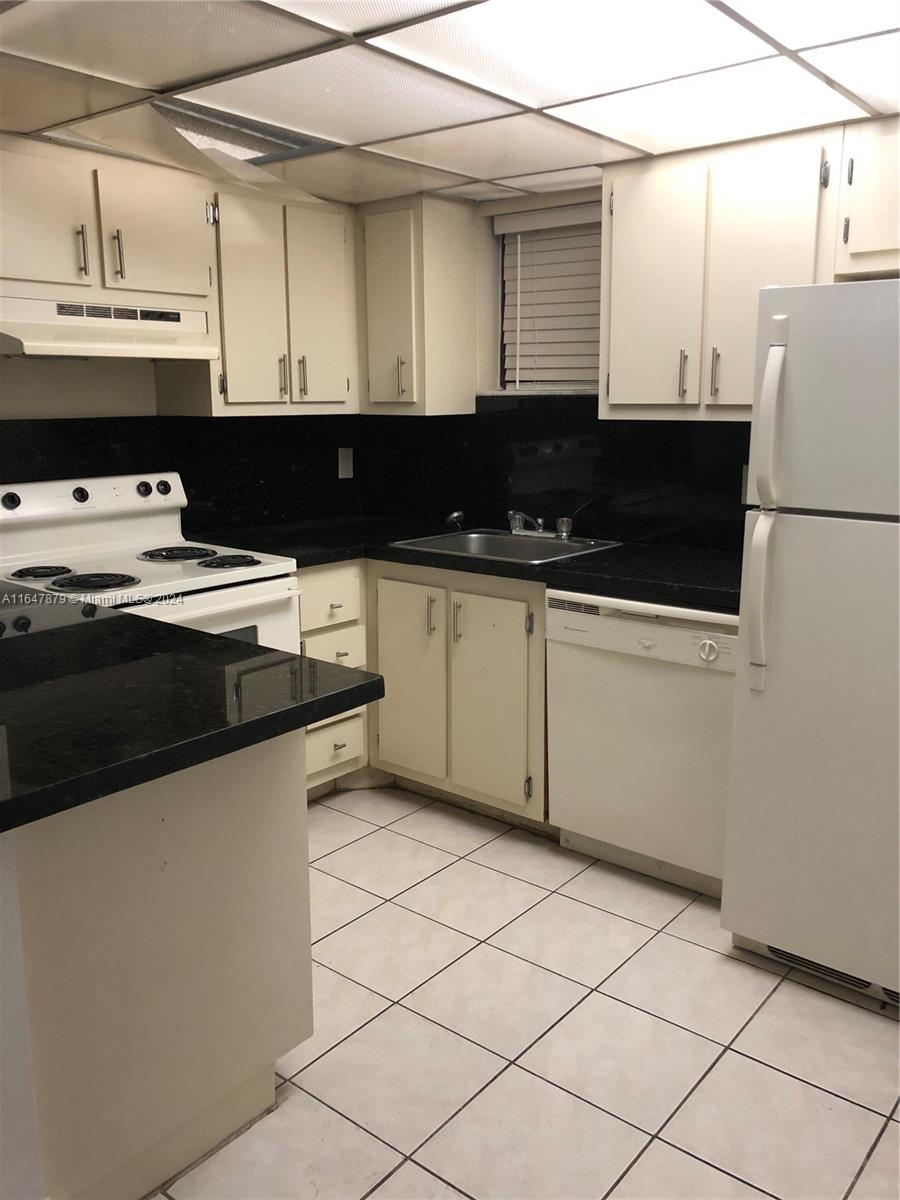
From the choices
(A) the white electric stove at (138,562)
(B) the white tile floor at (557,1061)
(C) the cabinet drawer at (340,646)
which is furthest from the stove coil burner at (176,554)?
(B) the white tile floor at (557,1061)

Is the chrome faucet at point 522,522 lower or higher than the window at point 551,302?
lower

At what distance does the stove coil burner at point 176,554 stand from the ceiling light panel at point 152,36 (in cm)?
143

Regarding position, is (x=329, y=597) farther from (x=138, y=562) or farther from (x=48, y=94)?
(x=48, y=94)

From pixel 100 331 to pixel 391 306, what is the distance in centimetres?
113

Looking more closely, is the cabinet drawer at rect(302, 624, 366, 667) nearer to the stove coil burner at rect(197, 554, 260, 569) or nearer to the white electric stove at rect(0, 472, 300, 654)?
the white electric stove at rect(0, 472, 300, 654)

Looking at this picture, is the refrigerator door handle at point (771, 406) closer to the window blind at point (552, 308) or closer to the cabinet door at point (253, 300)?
the window blind at point (552, 308)

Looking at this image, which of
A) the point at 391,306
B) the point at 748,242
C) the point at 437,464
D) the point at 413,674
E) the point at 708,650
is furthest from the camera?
the point at 437,464

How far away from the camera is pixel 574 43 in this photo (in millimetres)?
2051

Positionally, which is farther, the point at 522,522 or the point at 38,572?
the point at 522,522

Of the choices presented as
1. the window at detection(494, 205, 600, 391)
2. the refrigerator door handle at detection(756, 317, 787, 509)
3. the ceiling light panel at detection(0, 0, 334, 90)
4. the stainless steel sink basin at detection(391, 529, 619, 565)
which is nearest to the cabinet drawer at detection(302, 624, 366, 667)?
the stainless steel sink basin at detection(391, 529, 619, 565)

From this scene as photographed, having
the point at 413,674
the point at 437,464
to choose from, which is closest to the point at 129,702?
the point at 413,674

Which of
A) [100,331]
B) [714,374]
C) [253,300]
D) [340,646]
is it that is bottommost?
[340,646]

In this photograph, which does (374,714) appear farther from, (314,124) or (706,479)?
(314,124)

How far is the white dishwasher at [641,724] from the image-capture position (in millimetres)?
2762
